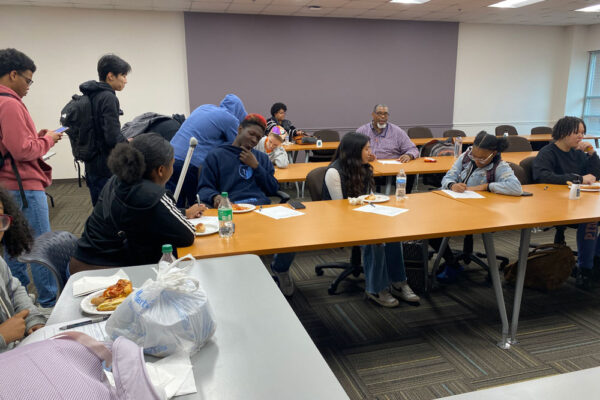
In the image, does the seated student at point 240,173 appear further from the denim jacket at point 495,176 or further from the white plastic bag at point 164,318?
the white plastic bag at point 164,318

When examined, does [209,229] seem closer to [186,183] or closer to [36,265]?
[36,265]

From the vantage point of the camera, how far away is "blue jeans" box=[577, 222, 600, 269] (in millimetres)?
3064

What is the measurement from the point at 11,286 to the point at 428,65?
28.9ft

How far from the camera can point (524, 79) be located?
9.48 m

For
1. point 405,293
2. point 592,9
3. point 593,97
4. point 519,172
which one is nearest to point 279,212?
point 405,293

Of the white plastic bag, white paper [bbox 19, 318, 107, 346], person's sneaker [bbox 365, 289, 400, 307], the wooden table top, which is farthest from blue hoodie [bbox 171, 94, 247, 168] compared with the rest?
the white plastic bag

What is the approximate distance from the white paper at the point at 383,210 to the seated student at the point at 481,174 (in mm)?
708

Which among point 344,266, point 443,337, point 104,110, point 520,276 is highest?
point 104,110

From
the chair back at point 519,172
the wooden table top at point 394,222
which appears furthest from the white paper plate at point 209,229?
the chair back at point 519,172

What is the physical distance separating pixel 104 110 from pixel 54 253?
59.8 inches

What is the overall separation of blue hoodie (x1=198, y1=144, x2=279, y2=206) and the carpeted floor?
33.1 inches

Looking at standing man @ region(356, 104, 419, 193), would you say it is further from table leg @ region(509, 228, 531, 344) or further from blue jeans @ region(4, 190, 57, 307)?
blue jeans @ region(4, 190, 57, 307)

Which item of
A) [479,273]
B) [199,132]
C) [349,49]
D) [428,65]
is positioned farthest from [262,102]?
[479,273]

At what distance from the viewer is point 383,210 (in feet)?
8.38
